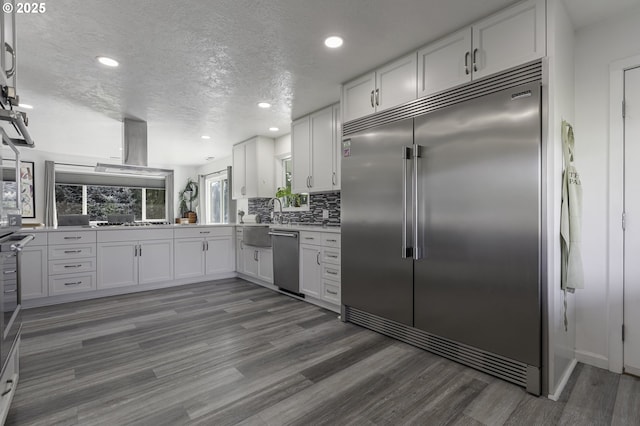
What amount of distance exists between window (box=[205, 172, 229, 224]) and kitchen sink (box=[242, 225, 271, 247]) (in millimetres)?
3106

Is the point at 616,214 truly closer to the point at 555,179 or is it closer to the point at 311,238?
the point at 555,179

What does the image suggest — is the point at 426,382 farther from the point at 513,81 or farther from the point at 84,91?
the point at 84,91

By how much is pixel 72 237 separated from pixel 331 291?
3.36m

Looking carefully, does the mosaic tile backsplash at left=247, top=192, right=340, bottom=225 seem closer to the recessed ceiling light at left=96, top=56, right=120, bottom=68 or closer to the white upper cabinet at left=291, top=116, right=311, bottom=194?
the white upper cabinet at left=291, top=116, right=311, bottom=194

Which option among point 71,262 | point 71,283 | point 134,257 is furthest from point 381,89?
point 71,283

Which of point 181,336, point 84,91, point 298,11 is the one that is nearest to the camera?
point 298,11

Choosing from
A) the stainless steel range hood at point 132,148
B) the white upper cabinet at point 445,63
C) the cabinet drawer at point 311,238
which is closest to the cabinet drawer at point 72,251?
the stainless steel range hood at point 132,148

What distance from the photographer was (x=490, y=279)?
2.06m

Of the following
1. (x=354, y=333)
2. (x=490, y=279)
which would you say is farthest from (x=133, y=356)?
(x=490, y=279)

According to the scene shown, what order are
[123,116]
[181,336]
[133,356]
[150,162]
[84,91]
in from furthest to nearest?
[150,162], [123,116], [84,91], [181,336], [133,356]

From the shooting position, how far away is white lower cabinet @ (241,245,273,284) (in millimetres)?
4605

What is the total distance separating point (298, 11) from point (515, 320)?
2497mm

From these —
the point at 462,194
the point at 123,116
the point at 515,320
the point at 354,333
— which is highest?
the point at 123,116

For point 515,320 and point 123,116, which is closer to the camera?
point 515,320
